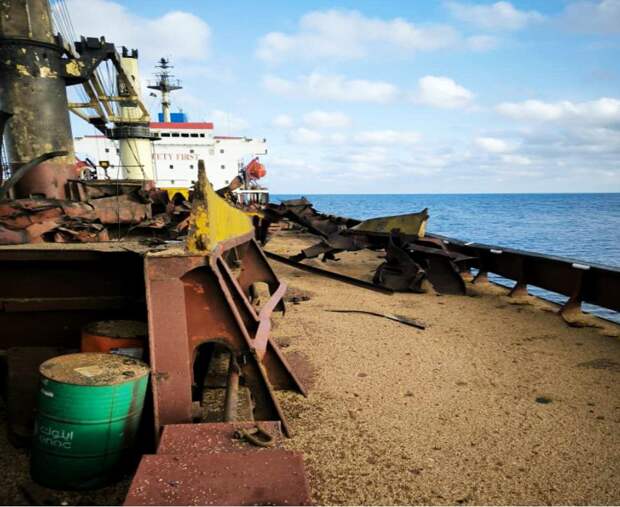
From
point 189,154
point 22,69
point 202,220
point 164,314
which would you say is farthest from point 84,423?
point 189,154

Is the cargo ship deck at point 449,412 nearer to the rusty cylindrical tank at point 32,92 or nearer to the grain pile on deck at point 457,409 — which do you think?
the grain pile on deck at point 457,409

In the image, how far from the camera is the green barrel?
2.04 metres

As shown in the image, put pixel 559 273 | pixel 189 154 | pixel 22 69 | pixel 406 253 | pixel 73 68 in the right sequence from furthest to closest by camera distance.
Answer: pixel 189 154, pixel 406 253, pixel 73 68, pixel 559 273, pixel 22 69

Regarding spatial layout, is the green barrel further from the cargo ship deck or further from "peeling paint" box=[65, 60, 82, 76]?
"peeling paint" box=[65, 60, 82, 76]

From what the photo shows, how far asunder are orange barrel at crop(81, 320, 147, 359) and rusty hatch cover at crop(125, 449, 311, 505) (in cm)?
86

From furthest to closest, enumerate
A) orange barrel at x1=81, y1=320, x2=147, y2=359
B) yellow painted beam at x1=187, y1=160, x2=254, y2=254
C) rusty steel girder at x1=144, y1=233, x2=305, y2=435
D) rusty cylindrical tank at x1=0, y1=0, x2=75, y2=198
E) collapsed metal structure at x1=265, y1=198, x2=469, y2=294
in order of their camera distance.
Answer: collapsed metal structure at x1=265, y1=198, x2=469, y2=294 < rusty cylindrical tank at x1=0, y1=0, x2=75, y2=198 < yellow painted beam at x1=187, y1=160, x2=254, y2=254 < orange barrel at x1=81, y1=320, x2=147, y2=359 < rusty steel girder at x1=144, y1=233, x2=305, y2=435

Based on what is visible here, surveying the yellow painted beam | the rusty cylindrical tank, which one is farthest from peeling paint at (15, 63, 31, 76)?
the yellow painted beam

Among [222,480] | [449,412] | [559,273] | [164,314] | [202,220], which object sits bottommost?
[449,412]

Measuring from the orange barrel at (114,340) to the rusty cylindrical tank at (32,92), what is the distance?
409 centimetres

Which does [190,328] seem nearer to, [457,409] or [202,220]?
[202,220]

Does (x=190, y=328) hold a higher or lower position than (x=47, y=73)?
lower

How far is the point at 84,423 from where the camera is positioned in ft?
6.72

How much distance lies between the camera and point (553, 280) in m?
5.78

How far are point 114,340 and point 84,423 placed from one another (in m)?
0.61
